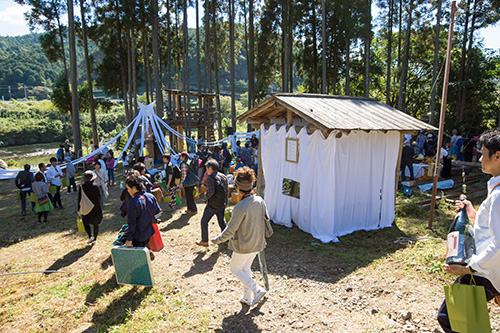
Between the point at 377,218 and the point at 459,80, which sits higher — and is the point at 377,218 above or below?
below

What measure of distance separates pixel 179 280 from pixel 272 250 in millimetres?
1814

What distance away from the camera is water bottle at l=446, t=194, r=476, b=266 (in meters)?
2.28

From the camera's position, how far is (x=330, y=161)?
240 inches

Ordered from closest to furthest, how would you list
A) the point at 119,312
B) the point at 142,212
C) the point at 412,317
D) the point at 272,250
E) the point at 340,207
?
the point at 412,317 → the point at 119,312 → the point at 142,212 → the point at 272,250 → the point at 340,207

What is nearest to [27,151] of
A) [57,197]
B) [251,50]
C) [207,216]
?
[251,50]

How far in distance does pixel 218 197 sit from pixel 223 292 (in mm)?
1685

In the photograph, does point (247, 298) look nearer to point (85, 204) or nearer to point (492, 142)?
point (492, 142)

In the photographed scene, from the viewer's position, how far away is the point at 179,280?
4727mm

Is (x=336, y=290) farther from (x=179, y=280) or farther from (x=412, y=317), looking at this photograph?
(x=179, y=280)

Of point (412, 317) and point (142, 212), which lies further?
point (142, 212)

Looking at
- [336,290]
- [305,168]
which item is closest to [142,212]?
[336,290]

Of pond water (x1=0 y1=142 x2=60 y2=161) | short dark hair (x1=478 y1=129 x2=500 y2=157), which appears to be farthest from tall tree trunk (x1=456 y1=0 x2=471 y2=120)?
pond water (x1=0 y1=142 x2=60 y2=161)

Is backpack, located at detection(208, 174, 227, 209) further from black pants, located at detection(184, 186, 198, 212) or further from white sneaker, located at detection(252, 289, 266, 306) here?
black pants, located at detection(184, 186, 198, 212)

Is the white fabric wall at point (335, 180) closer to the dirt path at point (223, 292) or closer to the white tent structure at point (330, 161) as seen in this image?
the white tent structure at point (330, 161)
